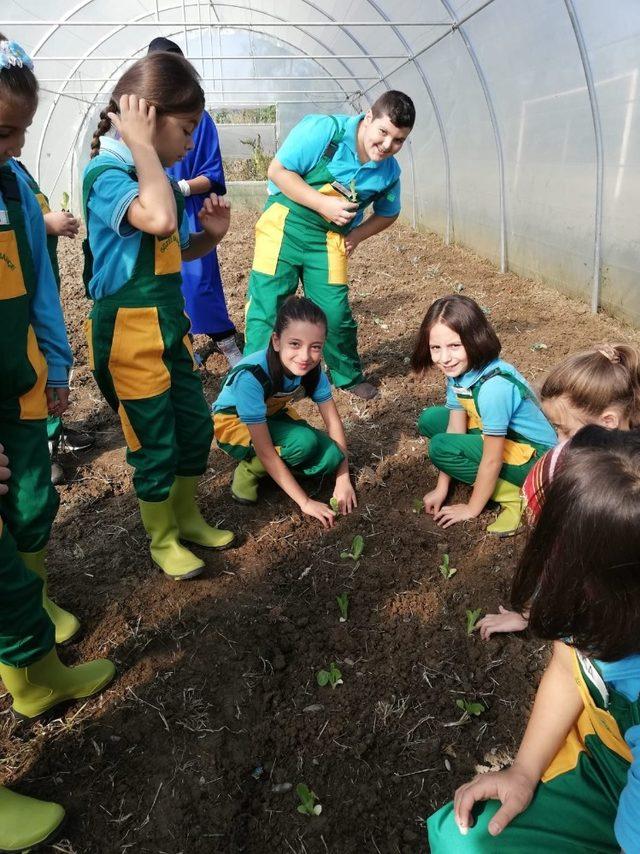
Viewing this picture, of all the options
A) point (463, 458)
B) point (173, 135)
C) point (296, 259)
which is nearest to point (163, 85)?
point (173, 135)

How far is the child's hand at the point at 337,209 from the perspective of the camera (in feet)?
10.7

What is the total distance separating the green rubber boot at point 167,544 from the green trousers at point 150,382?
3.2 inches

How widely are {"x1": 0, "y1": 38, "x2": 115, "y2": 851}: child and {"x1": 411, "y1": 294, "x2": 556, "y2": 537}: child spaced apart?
146 centimetres

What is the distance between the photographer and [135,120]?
1828 mm

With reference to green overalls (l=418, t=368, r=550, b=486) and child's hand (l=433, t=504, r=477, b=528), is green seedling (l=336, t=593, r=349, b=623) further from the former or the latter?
green overalls (l=418, t=368, r=550, b=486)

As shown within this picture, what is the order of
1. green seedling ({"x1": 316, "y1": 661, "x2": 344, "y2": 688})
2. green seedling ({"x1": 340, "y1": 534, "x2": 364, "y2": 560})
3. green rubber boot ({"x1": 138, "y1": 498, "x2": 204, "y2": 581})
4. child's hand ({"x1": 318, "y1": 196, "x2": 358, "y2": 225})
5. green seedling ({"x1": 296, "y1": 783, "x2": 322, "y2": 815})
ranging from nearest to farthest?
green seedling ({"x1": 296, "y1": 783, "x2": 322, "y2": 815}) → green seedling ({"x1": 316, "y1": 661, "x2": 344, "y2": 688}) → green rubber boot ({"x1": 138, "y1": 498, "x2": 204, "y2": 581}) → green seedling ({"x1": 340, "y1": 534, "x2": 364, "y2": 560}) → child's hand ({"x1": 318, "y1": 196, "x2": 358, "y2": 225})

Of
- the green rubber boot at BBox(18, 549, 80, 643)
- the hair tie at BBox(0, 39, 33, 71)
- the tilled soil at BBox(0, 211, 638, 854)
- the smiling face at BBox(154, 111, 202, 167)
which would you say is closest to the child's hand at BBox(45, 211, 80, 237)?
the smiling face at BBox(154, 111, 202, 167)

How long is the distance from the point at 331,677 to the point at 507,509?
1179 mm

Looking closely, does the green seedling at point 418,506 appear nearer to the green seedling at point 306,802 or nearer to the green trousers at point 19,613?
the green seedling at point 306,802

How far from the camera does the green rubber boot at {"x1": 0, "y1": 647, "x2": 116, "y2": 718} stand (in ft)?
5.66

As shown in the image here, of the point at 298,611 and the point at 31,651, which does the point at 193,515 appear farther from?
the point at 31,651

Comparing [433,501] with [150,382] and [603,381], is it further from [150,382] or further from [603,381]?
[150,382]

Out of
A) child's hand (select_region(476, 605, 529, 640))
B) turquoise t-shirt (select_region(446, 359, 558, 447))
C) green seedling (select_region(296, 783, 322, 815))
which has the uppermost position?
turquoise t-shirt (select_region(446, 359, 558, 447))

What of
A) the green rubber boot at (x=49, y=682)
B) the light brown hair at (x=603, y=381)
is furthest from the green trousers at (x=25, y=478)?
the light brown hair at (x=603, y=381)
